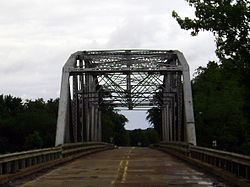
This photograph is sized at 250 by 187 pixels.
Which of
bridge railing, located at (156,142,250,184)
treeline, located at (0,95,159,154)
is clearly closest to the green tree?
treeline, located at (0,95,159,154)

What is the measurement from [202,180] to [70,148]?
20001 mm

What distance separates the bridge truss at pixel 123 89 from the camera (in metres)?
46.2

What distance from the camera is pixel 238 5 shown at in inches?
633

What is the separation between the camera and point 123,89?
73625 mm

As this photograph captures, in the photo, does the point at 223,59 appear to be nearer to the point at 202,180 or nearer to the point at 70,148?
the point at 202,180

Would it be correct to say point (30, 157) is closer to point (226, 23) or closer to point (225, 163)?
point (225, 163)

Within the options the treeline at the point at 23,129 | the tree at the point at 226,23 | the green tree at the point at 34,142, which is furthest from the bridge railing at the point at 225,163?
the treeline at the point at 23,129

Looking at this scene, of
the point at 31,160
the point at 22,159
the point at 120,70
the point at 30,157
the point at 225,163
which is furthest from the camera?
the point at 120,70

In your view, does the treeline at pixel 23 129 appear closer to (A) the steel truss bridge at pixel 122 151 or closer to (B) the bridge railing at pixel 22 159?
(A) the steel truss bridge at pixel 122 151

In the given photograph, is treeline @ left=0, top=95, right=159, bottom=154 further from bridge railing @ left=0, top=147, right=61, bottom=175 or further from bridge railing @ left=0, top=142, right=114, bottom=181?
bridge railing @ left=0, top=147, right=61, bottom=175

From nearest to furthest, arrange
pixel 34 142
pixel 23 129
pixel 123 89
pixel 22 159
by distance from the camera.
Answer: pixel 22 159, pixel 123 89, pixel 34 142, pixel 23 129

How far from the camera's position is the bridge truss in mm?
46188

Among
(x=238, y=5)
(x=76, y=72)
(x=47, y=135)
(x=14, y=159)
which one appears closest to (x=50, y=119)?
Answer: (x=47, y=135)

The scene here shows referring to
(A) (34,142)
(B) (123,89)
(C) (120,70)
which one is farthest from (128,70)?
(A) (34,142)
